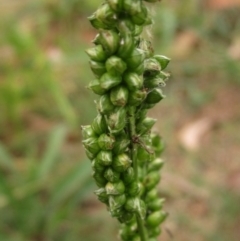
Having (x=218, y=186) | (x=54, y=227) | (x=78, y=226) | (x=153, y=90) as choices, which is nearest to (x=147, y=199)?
(x=153, y=90)

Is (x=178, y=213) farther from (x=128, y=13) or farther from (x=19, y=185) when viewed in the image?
(x=128, y=13)

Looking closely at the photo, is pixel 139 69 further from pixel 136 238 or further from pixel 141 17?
pixel 136 238

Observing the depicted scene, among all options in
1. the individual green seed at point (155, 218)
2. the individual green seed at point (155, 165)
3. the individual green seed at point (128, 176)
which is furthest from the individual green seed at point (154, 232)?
the individual green seed at point (128, 176)

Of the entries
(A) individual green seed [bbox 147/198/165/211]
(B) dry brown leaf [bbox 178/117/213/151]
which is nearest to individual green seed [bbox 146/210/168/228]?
(A) individual green seed [bbox 147/198/165/211]

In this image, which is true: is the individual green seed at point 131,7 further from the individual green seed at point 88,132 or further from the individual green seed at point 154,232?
the individual green seed at point 154,232

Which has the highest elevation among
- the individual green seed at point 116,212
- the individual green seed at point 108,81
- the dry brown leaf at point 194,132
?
the dry brown leaf at point 194,132

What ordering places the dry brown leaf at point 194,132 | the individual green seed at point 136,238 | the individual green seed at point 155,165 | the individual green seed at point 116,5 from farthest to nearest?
the dry brown leaf at point 194,132 → the individual green seed at point 155,165 → the individual green seed at point 136,238 → the individual green seed at point 116,5
